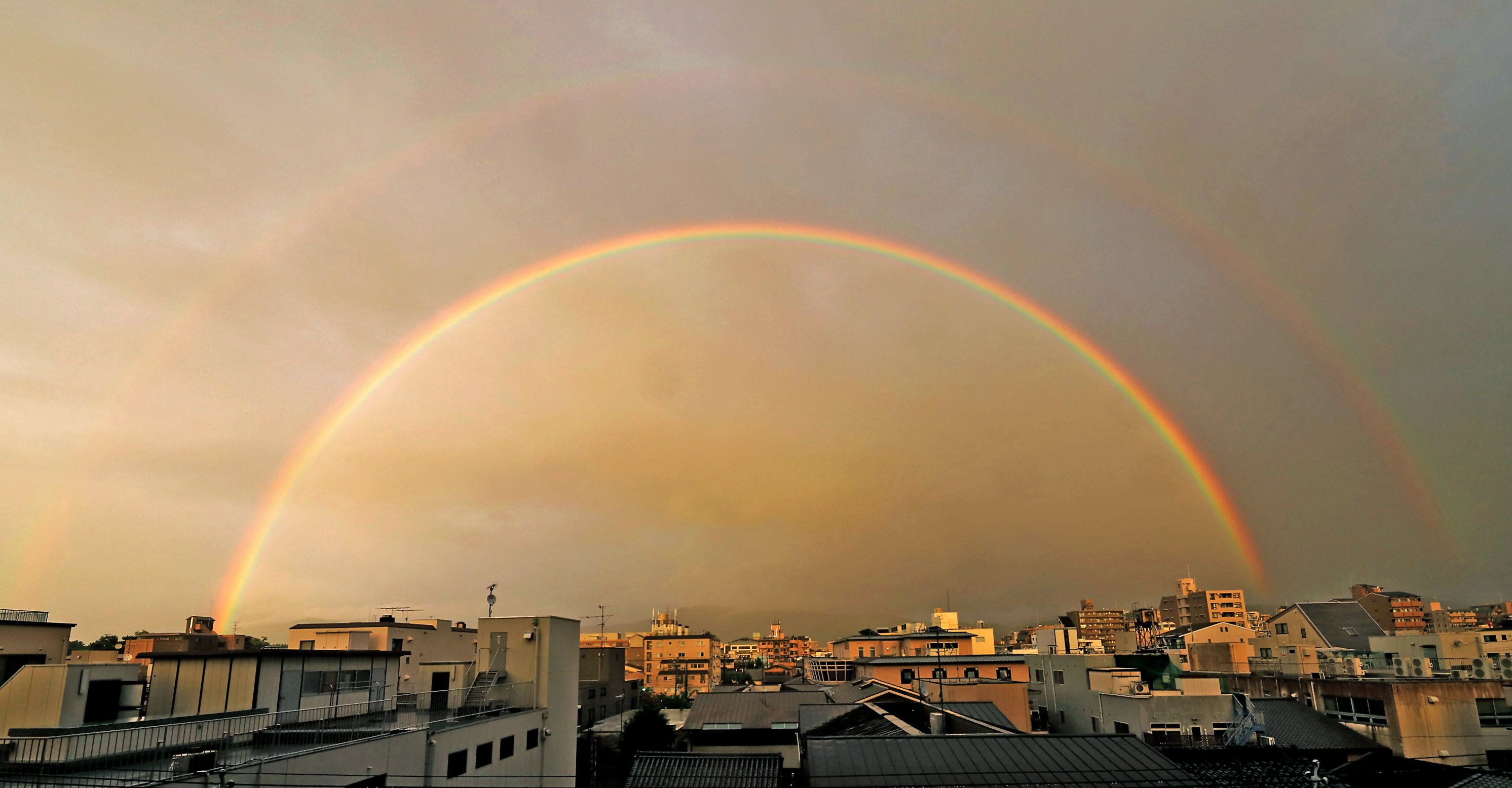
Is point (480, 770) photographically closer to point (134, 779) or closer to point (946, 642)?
point (134, 779)

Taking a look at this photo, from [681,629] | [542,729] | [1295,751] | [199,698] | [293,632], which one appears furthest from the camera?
[681,629]

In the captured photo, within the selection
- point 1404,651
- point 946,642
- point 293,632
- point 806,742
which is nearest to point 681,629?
point 946,642

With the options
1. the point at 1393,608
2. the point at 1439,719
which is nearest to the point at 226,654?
the point at 1439,719

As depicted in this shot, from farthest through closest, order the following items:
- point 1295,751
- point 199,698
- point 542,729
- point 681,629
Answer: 1. point 681,629
2. point 542,729
3. point 1295,751
4. point 199,698

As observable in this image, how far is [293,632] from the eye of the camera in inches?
2266

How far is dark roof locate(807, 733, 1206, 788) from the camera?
17375mm

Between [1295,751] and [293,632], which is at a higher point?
[293,632]

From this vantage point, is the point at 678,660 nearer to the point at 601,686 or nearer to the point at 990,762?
the point at 601,686

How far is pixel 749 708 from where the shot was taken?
4694 centimetres

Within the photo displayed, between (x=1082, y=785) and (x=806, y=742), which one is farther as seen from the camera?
(x=806, y=742)

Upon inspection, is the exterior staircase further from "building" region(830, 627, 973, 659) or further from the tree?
"building" region(830, 627, 973, 659)

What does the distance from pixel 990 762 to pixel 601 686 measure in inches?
3259

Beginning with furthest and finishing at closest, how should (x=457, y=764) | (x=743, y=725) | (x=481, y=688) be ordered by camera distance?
(x=743, y=725)
(x=481, y=688)
(x=457, y=764)

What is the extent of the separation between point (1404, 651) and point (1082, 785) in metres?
59.3
